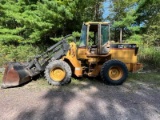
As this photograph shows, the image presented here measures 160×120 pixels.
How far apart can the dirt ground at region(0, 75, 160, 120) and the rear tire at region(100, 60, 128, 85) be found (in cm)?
24

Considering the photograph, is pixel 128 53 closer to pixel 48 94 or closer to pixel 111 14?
pixel 48 94

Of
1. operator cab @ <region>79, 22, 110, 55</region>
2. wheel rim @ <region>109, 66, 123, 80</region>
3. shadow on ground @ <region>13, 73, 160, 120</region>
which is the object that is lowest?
shadow on ground @ <region>13, 73, 160, 120</region>

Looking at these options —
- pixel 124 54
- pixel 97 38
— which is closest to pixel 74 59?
pixel 97 38

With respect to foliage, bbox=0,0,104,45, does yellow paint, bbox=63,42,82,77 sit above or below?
below

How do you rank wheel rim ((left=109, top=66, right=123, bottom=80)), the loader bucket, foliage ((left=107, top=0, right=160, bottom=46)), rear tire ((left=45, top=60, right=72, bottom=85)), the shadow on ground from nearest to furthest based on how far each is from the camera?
the shadow on ground → the loader bucket → rear tire ((left=45, top=60, right=72, bottom=85)) → wheel rim ((left=109, top=66, right=123, bottom=80)) → foliage ((left=107, top=0, right=160, bottom=46))

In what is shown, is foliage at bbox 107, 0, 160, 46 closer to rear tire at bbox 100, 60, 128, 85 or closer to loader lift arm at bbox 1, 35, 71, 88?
rear tire at bbox 100, 60, 128, 85

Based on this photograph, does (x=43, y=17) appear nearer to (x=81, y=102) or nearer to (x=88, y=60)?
(x=88, y=60)

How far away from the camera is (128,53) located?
666cm

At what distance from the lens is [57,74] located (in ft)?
21.0

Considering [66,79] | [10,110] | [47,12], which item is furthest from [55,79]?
[47,12]

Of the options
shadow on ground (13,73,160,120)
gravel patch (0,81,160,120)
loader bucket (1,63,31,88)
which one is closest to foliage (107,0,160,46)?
shadow on ground (13,73,160,120)

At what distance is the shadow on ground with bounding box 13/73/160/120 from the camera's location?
3.87 meters

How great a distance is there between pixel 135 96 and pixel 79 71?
2.04m

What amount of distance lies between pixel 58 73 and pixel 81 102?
Result: 6.34 ft
